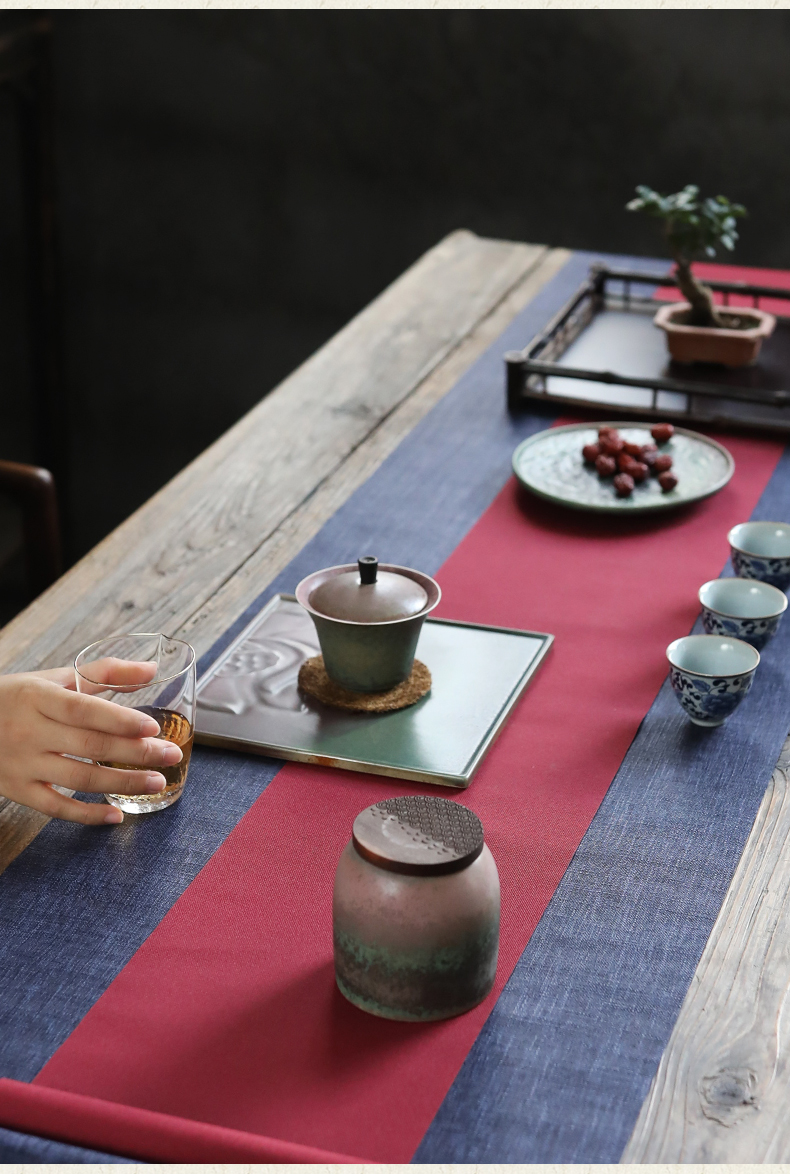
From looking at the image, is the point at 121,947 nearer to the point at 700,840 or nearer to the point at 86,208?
the point at 700,840

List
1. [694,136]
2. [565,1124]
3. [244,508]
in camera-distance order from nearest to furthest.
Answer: [565,1124], [244,508], [694,136]

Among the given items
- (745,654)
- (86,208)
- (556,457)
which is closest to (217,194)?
(86,208)

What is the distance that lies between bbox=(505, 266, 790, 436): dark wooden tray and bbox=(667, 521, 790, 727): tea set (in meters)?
0.39

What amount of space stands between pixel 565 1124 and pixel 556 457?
39.4 inches

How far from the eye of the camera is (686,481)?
1.61 m

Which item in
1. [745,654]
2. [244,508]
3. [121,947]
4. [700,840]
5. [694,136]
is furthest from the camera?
[694,136]

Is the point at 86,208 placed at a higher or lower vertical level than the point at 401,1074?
lower

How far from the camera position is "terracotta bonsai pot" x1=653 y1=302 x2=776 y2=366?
1880mm

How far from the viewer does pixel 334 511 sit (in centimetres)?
157

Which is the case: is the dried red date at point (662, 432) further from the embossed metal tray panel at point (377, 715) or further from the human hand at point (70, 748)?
the human hand at point (70, 748)

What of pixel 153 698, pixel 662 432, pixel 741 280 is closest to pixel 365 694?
pixel 153 698

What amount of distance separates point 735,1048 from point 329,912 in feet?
0.94

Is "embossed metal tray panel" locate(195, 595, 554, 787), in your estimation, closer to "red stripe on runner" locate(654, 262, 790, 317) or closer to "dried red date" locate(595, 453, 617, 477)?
"dried red date" locate(595, 453, 617, 477)

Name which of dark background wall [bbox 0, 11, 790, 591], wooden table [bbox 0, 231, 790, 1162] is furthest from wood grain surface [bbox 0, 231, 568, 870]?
dark background wall [bbox 0, 11, 790, 591]
